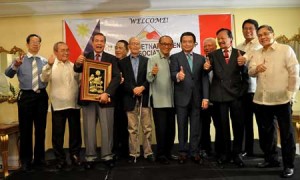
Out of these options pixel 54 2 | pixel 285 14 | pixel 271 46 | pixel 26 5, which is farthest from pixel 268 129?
pixel 26 5

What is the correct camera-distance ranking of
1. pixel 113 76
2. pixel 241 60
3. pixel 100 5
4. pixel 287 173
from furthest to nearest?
pixel 100 5 → pixel 113 76 → pixel 241 60 → pixel 287 173

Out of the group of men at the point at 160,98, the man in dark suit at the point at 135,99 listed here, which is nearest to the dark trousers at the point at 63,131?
the group of men at the point at 160,98

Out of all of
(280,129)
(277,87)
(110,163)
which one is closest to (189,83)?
(277,87)

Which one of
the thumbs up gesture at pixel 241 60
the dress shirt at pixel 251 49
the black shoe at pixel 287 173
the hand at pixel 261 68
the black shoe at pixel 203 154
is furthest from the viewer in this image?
the black shoe at pixel 203 154

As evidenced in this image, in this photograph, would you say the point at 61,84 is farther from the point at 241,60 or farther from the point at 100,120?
the point at 241,60

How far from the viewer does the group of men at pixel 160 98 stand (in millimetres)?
2920

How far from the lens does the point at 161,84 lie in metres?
3.12

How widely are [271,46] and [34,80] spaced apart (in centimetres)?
249

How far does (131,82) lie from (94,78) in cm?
42

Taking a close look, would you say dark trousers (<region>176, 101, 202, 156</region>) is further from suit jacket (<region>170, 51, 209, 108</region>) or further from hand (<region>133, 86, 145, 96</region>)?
hand (<region>133, 86, 145, 96</region>)

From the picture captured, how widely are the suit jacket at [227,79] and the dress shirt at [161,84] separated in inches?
18.4

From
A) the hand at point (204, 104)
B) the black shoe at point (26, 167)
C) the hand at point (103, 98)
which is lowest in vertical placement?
the black shoe at point (26, 167)

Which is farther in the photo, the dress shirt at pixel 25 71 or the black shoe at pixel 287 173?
the dress shirt at pixel 25 71

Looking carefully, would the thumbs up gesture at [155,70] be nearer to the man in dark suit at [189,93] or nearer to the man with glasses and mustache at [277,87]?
the man in dark suit at [189,93]
